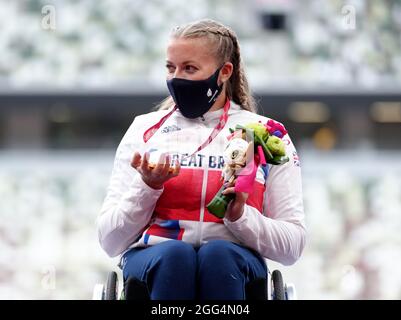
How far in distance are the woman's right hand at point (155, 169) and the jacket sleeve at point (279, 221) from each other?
16 centimetres

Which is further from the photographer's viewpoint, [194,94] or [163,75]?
[163,75]

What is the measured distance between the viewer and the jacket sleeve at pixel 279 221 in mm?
2021

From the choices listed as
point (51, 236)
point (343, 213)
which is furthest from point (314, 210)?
point (51, 236)

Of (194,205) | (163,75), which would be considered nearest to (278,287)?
(194,205)

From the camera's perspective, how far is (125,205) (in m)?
2.04

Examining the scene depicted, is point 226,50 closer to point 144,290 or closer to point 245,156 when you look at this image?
point 245,156

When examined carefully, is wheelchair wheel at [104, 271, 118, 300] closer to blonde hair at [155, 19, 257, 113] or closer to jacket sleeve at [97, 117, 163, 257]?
jacket sleeve at [97, 117, 163, 257]

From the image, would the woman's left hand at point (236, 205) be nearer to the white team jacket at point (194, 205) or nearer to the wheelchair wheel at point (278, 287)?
the white team jacket at point (194, 205)

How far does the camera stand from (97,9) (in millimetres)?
8750

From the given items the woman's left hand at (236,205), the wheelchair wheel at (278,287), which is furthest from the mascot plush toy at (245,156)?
the wheelchair wheel at (278,287)

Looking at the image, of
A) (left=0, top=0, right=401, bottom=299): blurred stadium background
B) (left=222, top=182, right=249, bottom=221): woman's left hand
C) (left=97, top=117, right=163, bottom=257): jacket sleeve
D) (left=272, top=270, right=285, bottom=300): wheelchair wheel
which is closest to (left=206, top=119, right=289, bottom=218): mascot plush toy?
(left=222, top=182, right=249, bottom=221): woman's left hand

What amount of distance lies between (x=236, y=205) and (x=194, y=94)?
0.32m
